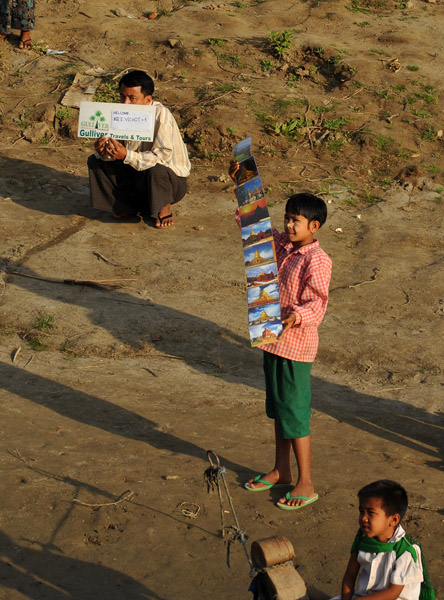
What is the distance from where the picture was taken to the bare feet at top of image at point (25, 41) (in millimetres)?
10047

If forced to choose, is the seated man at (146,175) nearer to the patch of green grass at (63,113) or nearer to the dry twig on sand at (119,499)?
the patch of green grass at (63,113)

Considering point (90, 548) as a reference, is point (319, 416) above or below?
below

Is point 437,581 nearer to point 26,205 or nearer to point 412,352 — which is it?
point 412,352

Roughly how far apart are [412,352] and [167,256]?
2.30m

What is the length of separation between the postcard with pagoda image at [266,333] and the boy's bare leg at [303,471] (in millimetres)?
559

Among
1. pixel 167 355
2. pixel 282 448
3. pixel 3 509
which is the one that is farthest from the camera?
pixel 167 355

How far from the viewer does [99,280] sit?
6.16 metres

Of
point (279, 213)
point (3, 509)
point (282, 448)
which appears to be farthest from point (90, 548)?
point (279, 213)

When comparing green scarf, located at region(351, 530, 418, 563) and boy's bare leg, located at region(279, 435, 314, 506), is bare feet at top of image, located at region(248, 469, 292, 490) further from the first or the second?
green scarf, located at region(351, 530, 418, 563)

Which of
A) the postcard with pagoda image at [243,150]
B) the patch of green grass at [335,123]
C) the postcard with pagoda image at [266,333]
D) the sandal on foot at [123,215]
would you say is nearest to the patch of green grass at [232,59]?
the patch of green grass at [335,123]

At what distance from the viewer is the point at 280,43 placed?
9.88 m

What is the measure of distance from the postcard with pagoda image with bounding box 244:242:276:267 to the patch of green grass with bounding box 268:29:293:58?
7.02 m

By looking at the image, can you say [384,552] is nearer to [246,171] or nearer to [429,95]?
[246,171]

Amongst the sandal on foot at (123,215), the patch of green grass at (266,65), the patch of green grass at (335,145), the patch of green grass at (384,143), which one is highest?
the patch of green grass at (266,65)
